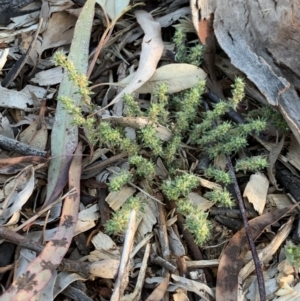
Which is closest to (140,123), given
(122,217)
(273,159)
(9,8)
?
(122,217)

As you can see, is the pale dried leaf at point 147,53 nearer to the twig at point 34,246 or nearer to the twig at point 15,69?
the twig at point 15,69

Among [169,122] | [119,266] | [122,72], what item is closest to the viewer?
[119,266]

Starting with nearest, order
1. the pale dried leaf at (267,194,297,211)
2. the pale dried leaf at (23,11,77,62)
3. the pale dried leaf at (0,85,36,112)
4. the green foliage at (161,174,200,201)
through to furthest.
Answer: the green foliage at (161,174,200,201), the pale dried leaf at (267,194,297,211), the pale dried leaf at (0,85,36,112), the pale dried leaf at (23,11,77,62)

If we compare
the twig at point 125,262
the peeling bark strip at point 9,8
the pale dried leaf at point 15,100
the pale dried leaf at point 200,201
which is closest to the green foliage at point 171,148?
the pale dried leaf at point 200,201

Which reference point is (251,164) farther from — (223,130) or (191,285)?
(191,285)

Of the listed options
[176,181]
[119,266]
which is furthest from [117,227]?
[176,181]

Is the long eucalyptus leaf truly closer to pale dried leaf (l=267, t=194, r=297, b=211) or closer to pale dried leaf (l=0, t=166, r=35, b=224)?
pale dried leaf (l=0, t=166, r=35, b=224)

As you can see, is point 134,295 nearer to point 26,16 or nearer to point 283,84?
point 283,84

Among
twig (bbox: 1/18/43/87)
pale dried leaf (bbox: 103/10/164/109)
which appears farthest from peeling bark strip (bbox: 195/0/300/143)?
twig (bbox: 1/18/43/87)
